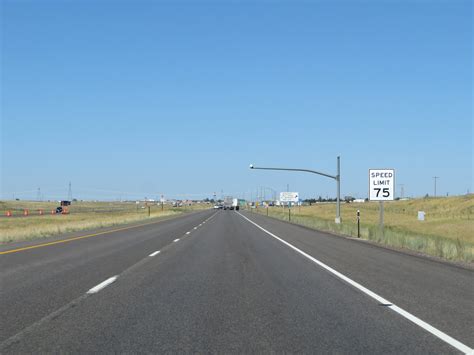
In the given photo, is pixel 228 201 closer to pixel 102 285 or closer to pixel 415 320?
pixel 102 285

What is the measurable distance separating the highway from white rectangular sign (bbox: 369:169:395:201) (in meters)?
13.8

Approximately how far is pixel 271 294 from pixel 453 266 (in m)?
7.55

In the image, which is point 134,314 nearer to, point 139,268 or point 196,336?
point 196,336

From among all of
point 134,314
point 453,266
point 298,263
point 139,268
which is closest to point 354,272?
point 298,263

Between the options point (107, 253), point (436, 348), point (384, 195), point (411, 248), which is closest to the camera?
point (436, 348)

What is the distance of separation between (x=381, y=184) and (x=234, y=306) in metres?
22.4

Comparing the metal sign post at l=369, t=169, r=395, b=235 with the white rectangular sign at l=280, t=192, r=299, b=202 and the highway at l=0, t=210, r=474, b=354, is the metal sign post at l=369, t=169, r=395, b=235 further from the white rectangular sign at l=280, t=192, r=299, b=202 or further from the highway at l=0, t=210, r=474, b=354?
the white rectangular sign at l=280, t=192, r=299, b=202

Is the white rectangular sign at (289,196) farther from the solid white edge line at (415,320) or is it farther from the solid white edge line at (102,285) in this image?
the solid white edge line at (102,285)

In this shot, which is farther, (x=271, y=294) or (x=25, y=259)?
(x=25, y=259)

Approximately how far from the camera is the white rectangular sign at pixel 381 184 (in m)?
30.2

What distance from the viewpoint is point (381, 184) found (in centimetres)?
3025

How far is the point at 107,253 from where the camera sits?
19141 millimetres

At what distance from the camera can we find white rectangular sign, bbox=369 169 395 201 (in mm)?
30188

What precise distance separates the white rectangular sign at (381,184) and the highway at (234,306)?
45.2 ft
